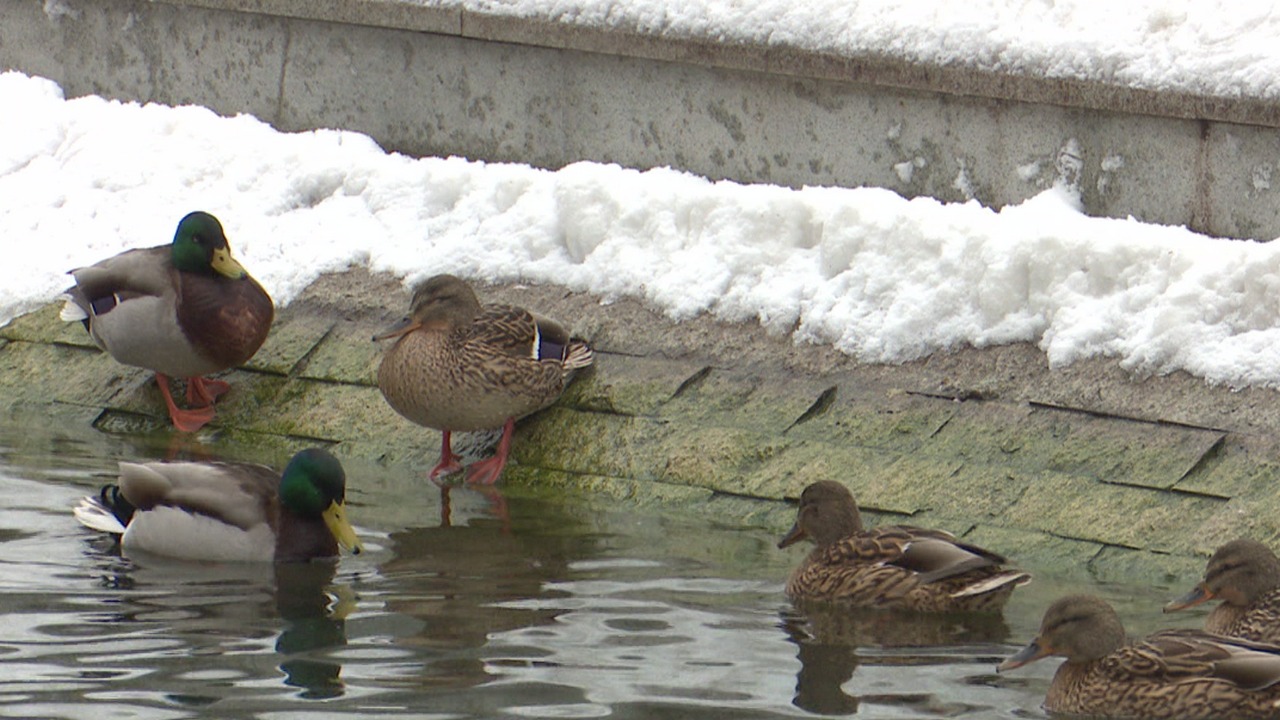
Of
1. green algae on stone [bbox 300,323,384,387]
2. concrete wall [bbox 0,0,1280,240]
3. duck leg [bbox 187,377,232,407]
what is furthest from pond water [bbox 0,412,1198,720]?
concrete wall [bbox 0,0,1280,240]

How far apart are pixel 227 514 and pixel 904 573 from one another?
2509 mm

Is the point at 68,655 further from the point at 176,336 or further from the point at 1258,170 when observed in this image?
the point at 1258,170

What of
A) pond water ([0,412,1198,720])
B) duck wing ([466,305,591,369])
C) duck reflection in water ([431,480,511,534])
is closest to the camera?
pond water ([0,412,1198,720])

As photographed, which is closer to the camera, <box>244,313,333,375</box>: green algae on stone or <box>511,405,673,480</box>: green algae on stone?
<box>511,405,673,480</box>: green algae on stone

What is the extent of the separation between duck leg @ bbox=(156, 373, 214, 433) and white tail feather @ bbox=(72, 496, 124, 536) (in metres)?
1.84

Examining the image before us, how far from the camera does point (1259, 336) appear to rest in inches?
327

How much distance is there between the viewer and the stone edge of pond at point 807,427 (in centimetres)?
793

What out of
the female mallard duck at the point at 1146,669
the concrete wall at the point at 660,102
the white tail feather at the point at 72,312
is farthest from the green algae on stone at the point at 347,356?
the female mallard duck at the point at 1146,669

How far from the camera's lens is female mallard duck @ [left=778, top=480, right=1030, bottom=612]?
7406 millimetres

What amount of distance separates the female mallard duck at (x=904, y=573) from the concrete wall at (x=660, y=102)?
2293 mm

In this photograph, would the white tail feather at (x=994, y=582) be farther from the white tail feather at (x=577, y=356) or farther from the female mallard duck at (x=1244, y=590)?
the white tail feather at (x=577, y=356)

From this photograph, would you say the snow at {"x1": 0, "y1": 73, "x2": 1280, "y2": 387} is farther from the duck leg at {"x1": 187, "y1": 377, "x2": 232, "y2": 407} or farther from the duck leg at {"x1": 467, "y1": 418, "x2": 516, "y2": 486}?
the duck leg at {"x1": 467, "y1": 418, "x2": 516, "y2": 486}

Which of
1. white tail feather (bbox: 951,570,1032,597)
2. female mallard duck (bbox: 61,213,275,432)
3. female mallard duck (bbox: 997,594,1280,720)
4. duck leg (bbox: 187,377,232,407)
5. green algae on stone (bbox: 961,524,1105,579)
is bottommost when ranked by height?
female mallard duck (bbox: 997,594,1280,720)

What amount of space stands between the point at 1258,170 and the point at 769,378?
6.87 ft
